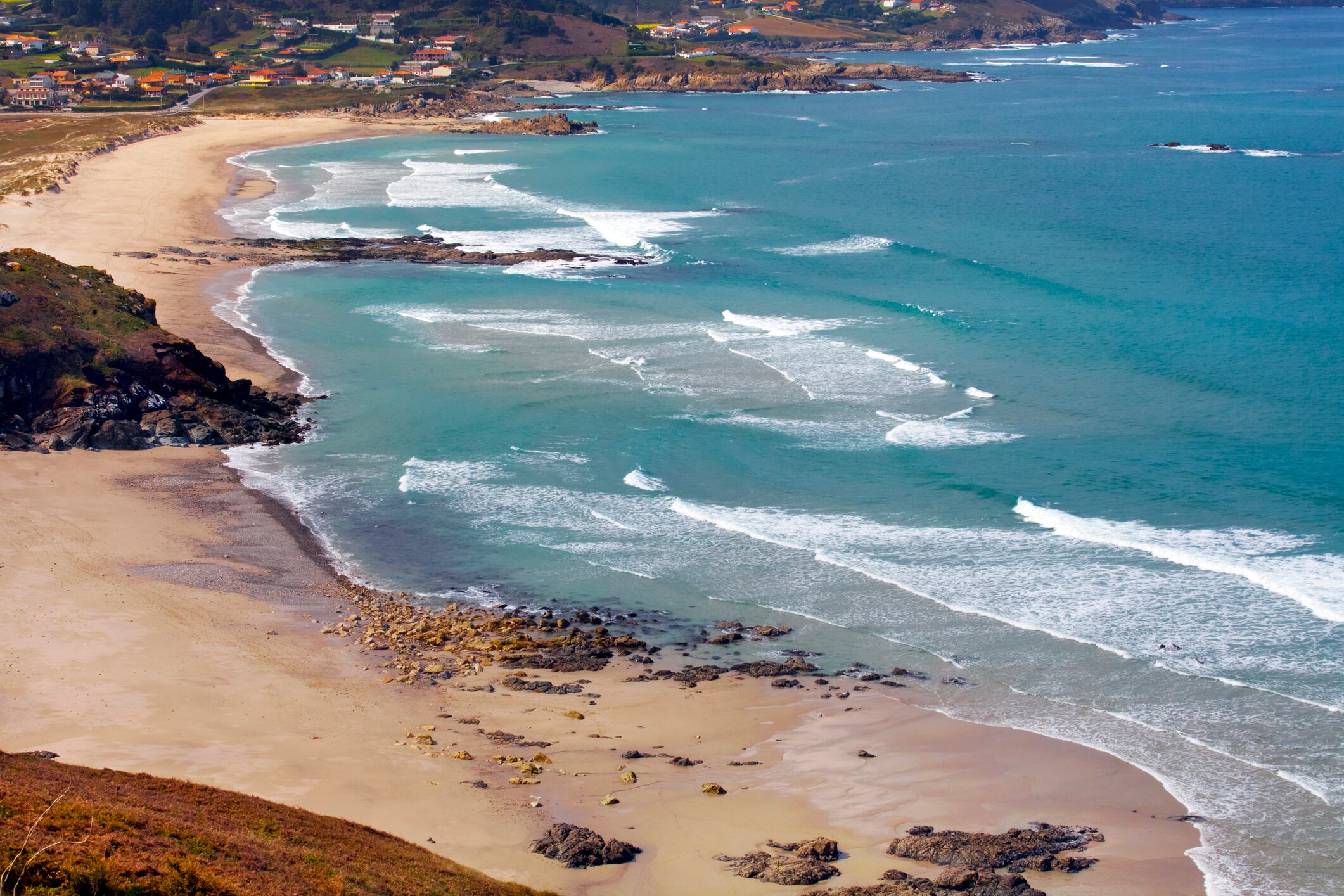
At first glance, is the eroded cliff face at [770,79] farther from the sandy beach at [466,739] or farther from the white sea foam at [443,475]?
the sandy beach at [466,739]

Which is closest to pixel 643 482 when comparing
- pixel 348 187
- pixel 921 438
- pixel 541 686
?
pixel 921 438

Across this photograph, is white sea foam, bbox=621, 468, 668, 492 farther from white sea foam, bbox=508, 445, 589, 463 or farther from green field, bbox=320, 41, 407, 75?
green field, bbox=320, 41, 407, 75

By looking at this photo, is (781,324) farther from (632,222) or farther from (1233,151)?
(1233,151)

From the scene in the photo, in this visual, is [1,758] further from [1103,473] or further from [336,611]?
[1103,473]

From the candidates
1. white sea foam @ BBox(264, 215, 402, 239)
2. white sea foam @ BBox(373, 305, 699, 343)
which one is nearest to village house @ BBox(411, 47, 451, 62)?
white sea foam @ BBox(264, 215, 402, 239)

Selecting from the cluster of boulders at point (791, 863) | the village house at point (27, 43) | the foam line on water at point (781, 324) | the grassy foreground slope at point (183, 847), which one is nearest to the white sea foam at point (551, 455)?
the foam line on water at point (781, 324)

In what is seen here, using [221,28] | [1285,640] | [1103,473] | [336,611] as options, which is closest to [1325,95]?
[1103,473]
